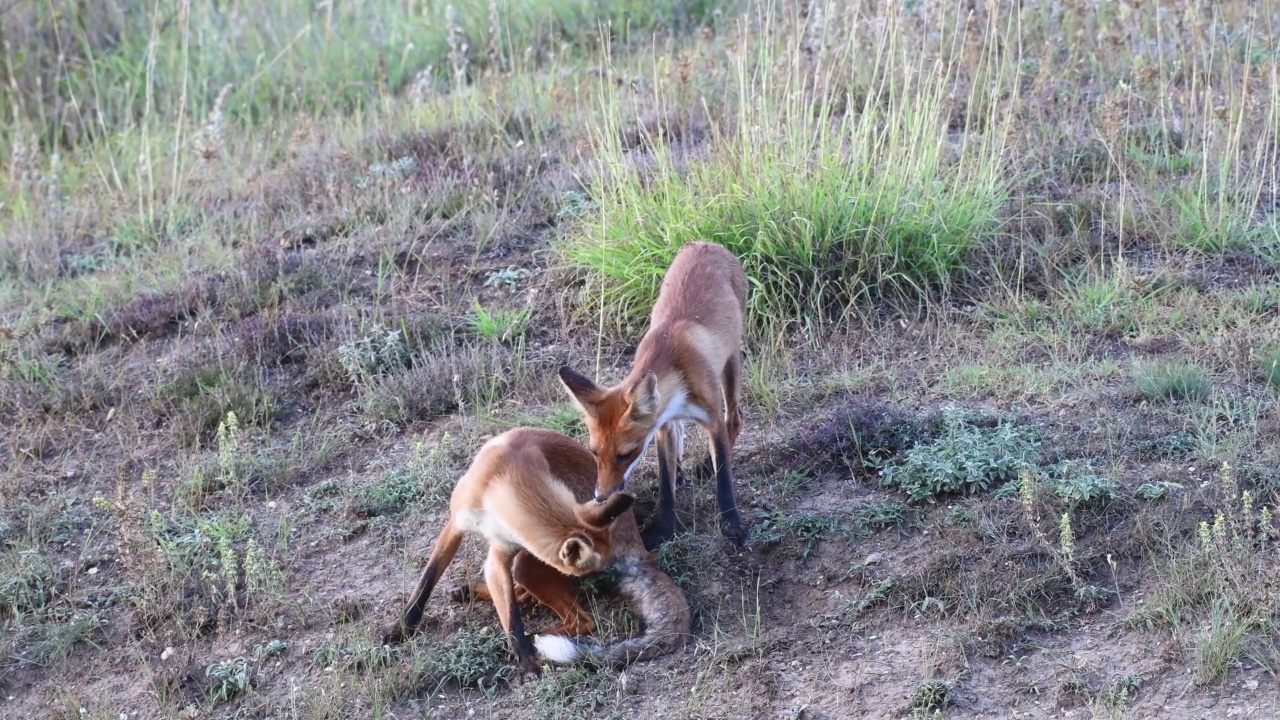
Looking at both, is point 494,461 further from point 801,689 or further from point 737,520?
point 801,689

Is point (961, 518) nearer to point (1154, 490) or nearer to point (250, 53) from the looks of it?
point (1154, 490)

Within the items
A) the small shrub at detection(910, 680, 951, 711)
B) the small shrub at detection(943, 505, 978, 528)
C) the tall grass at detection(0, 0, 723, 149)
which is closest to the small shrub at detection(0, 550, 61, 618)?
the small shrub at detection(910, 680, 951, 711)

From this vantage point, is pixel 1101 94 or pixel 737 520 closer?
pixel 737 520

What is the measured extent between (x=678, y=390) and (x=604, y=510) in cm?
91

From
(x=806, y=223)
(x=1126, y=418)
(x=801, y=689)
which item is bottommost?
(x=801, y=689)

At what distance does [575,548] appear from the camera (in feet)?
17.3

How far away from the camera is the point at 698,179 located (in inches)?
316

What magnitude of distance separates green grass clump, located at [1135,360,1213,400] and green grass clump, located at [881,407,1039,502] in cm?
77

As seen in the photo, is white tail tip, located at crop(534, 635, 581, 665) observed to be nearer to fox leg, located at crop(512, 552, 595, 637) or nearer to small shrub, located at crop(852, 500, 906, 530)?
fox leg, located at crop(512, 552, 595, 637)

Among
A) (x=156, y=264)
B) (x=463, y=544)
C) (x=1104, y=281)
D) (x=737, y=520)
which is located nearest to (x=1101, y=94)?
(x=1104, y=281)

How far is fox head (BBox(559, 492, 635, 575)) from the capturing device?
518 cm

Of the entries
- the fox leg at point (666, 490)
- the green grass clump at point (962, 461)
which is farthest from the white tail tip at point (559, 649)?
the green grass clump at point (962, 461)

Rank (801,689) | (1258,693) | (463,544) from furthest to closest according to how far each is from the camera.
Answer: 1. (463,544)
2. (801,689)
3. (1258,693)

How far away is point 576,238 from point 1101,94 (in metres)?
4.12
